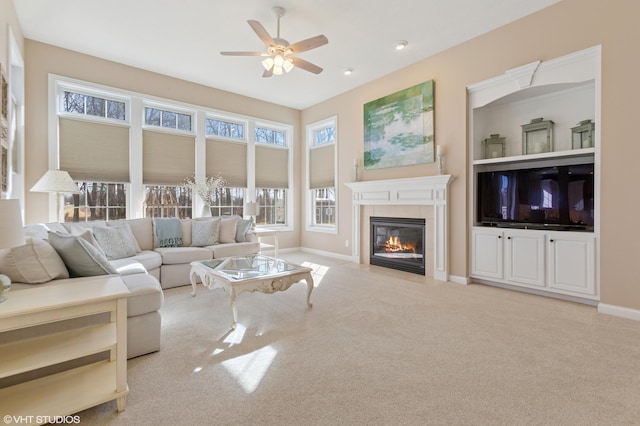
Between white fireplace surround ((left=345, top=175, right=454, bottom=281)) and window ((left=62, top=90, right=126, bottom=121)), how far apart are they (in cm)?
421

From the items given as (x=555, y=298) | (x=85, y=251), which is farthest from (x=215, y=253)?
(x=555, y=298)

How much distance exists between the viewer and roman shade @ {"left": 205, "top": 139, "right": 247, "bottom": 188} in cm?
599

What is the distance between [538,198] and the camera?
3875mm

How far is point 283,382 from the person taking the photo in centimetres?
196

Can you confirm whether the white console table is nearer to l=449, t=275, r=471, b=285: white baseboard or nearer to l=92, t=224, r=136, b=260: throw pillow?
l=92, t=224, r=136, b=260: throw pillow

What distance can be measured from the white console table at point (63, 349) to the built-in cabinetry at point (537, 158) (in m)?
4.23

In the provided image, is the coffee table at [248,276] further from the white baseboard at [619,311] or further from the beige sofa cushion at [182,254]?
the white baseboard at [619,311]

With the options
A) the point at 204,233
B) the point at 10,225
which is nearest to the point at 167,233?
the point at 204,233

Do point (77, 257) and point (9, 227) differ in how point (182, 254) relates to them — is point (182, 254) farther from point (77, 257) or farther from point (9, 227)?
point (9, 227)

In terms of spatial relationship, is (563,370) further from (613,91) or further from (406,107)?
(406,107)

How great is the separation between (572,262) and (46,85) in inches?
283

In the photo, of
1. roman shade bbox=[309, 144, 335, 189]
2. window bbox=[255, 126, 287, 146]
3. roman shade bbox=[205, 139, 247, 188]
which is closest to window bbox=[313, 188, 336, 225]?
roman shade bbox=[309, 144, 335, 189]

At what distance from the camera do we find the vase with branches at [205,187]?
5665 mm

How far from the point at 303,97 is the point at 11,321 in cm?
600
